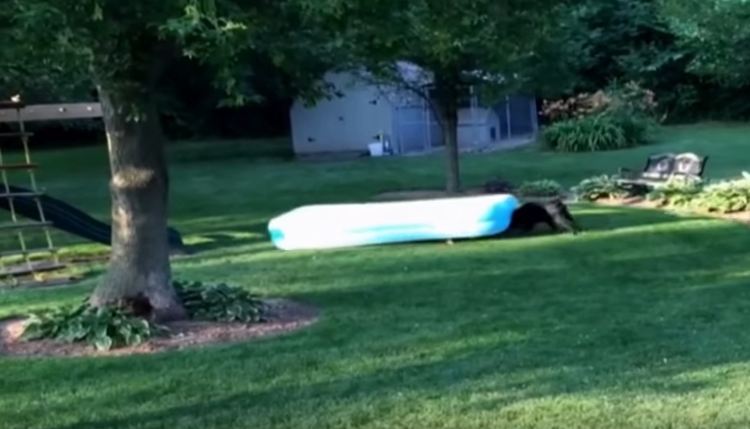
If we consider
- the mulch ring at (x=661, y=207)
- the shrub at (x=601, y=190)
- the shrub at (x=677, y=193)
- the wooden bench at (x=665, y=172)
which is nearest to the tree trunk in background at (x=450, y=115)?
the shrub at (x=601, y=190)

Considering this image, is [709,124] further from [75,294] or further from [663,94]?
[75,294]

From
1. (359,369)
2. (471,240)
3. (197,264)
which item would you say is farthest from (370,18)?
(471,240)

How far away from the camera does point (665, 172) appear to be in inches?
740

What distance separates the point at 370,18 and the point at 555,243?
7329mm

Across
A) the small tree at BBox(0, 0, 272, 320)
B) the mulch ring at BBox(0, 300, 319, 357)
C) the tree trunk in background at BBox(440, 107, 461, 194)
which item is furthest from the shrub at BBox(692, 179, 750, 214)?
the small tree at BBox(0, 0, 272, 320)

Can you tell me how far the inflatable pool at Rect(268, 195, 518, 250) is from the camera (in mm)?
14031

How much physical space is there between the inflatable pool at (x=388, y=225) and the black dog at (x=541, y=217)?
18.8 inches

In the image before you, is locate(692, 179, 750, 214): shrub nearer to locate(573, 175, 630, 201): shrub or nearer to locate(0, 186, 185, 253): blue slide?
locate(573, 175, 630, 201): shrub

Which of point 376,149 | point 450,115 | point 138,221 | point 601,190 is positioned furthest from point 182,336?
point 376,149

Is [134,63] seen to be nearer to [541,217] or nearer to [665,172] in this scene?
[541,217]

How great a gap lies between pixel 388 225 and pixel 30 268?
13.5 feet

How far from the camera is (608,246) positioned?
43.1 ft

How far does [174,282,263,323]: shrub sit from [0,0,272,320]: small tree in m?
A: 0.20

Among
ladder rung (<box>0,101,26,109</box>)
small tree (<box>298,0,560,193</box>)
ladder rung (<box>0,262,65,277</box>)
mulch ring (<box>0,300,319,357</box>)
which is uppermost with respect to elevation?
small tree (<box>298,0,560,193</box>)
